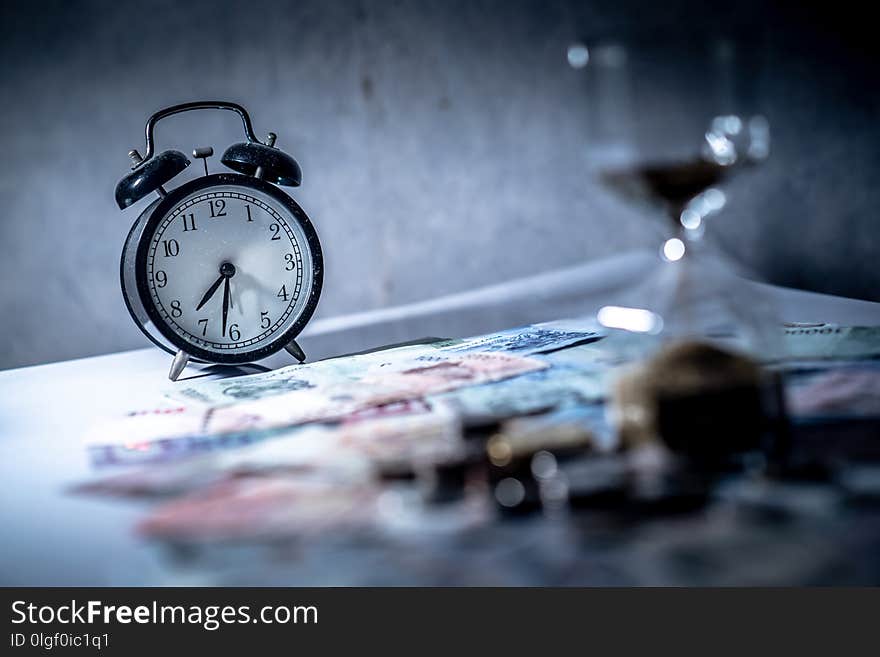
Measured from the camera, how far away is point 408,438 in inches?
45.1

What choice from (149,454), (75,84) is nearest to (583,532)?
(149,454)

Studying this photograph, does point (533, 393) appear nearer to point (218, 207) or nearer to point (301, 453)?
point (301, 453)

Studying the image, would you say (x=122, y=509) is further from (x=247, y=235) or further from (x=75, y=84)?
(x=75, y=84)

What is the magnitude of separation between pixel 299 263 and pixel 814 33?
3.97 ft

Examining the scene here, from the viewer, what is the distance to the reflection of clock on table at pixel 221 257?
1.58 meters

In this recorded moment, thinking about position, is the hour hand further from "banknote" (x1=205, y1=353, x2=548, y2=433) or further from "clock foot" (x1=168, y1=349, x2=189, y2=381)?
"banknote" (x1=205, y1=353, x2=548, y2=433)

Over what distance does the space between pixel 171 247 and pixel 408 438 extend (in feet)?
2.13

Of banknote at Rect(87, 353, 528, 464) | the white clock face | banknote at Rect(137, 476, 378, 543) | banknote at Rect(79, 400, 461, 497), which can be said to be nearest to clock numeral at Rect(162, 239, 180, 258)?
the white clock face

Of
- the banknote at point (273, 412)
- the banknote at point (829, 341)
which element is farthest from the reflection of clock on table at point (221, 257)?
the banknote at point (829, 341)

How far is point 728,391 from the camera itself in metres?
0.97

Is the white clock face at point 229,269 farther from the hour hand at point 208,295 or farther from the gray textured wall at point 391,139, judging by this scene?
the gray textured wall at point 391,139

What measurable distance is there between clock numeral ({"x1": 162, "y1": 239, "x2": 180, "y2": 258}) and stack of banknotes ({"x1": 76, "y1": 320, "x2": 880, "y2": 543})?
21cm

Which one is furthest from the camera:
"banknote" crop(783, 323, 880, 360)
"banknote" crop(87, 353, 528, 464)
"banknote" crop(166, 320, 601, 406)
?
"banknote" crop(166, 320, 601, 406)

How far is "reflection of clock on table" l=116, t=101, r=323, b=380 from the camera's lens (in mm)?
1581
